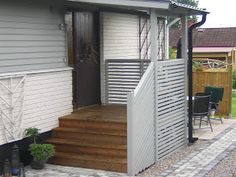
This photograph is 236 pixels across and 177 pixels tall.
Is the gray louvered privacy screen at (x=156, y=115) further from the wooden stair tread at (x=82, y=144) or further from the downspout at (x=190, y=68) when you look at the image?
the wooden stair tread at (x=82, y=144)

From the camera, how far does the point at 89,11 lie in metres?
10.1

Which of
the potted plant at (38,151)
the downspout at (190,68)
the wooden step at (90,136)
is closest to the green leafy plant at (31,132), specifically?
the potted plant at (38,151)

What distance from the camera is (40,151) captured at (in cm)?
762

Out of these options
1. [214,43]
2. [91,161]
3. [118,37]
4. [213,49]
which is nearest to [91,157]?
[91,161]

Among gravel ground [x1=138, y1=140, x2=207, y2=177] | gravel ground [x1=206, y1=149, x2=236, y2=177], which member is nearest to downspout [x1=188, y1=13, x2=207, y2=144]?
gravel ground [x1=138, y1=140, x2=207, y2=177]

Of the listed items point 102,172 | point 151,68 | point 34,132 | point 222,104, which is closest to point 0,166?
point 34,132

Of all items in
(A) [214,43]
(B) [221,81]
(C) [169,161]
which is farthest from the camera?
(A) [214,43]

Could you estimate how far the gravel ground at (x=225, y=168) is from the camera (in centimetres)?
737

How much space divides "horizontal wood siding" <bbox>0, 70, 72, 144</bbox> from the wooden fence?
5.86 meters

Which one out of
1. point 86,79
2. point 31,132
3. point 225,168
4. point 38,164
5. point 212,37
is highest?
point 212,37

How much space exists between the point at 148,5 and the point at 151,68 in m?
1.10

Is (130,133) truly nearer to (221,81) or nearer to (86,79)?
(86,79)

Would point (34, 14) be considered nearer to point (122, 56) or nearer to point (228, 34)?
point (122, 56)

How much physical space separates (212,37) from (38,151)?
32817mm
